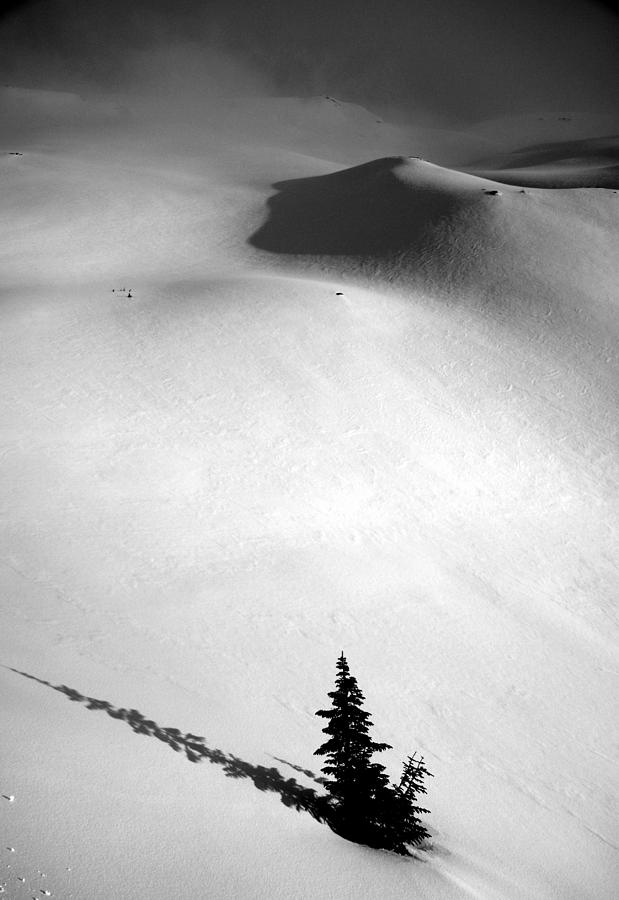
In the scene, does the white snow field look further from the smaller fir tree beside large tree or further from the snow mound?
the smaller fir tree beside large tree

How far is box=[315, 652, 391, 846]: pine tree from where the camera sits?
225 inches

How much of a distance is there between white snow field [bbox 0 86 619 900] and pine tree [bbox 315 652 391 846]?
0.99ft

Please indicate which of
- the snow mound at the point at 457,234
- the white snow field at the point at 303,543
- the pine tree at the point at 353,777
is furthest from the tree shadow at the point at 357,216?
the pine tree at the point at 353,777

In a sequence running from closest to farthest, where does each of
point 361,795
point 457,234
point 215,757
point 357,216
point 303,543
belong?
point 361,795
point 215,757
point 303,543
point 457,234
point 357,216

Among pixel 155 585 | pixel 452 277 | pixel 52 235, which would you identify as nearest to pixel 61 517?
pixel 155 585

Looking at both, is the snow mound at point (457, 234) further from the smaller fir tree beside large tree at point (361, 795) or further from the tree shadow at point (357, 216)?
the smaller fir tree beside large tree at point (361, 795)

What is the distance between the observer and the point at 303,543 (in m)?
11.7

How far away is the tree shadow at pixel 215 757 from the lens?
5.86 metres

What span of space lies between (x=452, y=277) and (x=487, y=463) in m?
11.2

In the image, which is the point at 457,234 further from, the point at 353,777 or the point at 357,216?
the point at 353,777

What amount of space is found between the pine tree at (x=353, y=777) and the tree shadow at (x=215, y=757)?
9.3 inches

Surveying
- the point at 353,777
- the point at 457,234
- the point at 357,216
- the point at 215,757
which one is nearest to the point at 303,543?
the point at 215,757

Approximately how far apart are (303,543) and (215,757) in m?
5.84

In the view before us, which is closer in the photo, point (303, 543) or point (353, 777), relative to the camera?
point (353, 777)
